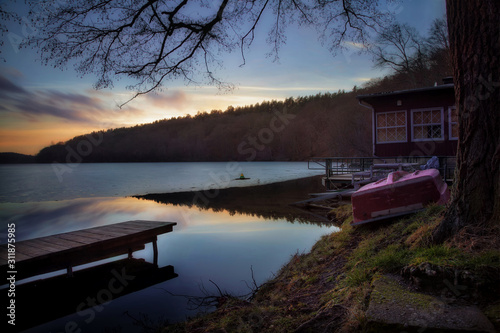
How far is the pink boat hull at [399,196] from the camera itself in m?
6.95

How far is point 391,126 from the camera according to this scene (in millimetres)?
18406

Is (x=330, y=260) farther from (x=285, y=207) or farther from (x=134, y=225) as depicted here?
(x=285, y=207)

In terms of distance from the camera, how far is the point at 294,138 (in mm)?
113562

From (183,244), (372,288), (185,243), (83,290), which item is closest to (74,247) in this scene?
(83,290)

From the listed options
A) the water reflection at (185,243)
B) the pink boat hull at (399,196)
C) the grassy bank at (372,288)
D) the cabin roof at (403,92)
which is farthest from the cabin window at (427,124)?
the grassy bank at (372,288)

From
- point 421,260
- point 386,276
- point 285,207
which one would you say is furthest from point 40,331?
point 285,207

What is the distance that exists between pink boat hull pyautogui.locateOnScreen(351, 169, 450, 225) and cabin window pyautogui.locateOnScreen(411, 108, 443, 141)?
37.6 ft

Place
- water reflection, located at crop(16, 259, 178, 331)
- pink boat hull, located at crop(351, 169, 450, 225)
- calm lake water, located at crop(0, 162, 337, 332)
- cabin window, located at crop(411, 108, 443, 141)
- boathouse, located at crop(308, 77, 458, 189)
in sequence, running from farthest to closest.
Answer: cabin window, located at crop(411, 108, 443, 141) → boathouse, located at crop(308, 77, 458, 189) → pink boat hull, located at crop(351, 169, 450, 225) → calm lake water, located at crop(0, 162, 337, 332) → water reflection, located at crop(16, 259, 178, 331)

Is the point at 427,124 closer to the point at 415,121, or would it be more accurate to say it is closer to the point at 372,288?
the point at 415,121

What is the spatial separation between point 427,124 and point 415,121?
2.05 feet

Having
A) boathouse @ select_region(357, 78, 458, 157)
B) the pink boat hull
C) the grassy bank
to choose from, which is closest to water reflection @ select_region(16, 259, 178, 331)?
the grassy bank

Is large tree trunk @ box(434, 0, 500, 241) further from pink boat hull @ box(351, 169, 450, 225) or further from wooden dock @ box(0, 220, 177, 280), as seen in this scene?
wooden dock @ box(0, 220, 177, 280)

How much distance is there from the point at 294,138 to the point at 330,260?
109m

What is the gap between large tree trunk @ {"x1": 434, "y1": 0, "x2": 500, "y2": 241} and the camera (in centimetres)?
350
